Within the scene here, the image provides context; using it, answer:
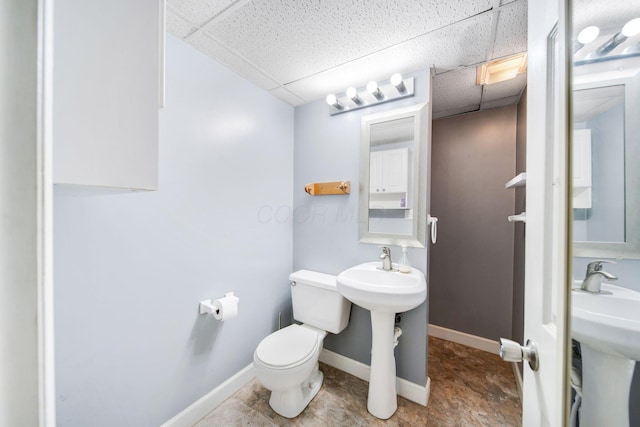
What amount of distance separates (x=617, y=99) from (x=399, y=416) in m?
1.75

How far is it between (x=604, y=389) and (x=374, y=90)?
64.8 inches

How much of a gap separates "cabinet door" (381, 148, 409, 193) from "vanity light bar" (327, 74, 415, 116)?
0.38 m

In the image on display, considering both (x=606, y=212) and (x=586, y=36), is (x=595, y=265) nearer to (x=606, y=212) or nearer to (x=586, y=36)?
(x=606, y=212)

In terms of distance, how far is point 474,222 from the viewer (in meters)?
2.04

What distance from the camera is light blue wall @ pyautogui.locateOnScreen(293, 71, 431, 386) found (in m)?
1.51

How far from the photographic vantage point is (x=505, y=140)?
6.24 feet

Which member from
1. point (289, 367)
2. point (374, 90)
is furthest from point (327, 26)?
point (289, 367)

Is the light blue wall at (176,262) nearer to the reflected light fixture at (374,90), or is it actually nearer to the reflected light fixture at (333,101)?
the reflected light fixture at (333,101)

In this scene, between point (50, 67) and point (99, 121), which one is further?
point (99, 121)

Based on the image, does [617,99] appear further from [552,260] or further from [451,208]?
[451,208]

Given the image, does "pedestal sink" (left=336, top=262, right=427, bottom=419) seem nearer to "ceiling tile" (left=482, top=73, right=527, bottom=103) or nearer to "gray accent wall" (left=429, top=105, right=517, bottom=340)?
"gray accent wall" (left=429, top=105, right=517, bottom=340)

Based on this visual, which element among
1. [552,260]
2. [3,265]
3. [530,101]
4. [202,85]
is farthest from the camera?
[202,85]

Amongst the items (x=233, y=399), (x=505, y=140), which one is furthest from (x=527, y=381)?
(x=505, y=140)

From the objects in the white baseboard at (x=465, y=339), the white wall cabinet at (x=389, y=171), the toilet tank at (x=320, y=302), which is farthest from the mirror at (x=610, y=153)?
the white baseboard at (x=465, y=339)
